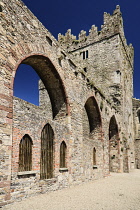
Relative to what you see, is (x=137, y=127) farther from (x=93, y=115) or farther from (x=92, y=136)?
(x=93, y=115)

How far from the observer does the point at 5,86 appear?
19.0ft

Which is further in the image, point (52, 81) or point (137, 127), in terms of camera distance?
point (137, 127)

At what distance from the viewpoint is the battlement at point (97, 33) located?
64.4 feet

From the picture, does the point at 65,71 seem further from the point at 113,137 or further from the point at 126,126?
the point at 126,126

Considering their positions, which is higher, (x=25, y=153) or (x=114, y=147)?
(x=25, y=153)

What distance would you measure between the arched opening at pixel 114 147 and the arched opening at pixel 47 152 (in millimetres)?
9830

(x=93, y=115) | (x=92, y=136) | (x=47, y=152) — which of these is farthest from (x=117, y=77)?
(x=47, y=152)

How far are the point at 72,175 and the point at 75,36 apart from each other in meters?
17.5

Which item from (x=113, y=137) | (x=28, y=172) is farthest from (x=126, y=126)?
(x=28, y=172)

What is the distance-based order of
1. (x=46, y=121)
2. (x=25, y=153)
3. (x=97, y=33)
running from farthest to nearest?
(x=97, y=33) < (x=46, y=121) < (x=25, y=153)


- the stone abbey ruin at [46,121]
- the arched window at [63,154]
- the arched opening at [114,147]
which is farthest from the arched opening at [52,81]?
the arched opening at [114,147]

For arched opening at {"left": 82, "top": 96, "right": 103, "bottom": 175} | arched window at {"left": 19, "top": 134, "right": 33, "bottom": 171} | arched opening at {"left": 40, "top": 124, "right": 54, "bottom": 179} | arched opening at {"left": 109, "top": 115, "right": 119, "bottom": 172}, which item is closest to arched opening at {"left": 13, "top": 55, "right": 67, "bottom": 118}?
arched opening at {"left": 40, "top": 124, "right": 54, "bottom": 179}

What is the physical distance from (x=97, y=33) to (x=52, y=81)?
13668 millimetres

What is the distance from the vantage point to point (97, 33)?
20734mm
